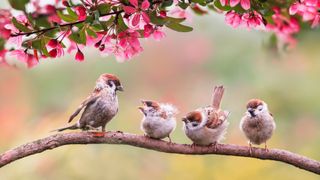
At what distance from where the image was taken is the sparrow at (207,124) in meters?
3.04

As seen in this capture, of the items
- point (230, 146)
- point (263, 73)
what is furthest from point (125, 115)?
point (230, 146)

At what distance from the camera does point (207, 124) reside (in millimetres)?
3234

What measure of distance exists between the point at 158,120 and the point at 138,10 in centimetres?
89

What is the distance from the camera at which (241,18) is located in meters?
2.54

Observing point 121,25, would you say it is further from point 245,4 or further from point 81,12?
point 245,4

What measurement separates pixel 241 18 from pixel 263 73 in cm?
490

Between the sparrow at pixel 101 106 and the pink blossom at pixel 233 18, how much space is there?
0.71 m

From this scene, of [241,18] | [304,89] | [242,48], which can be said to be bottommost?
[241,18]

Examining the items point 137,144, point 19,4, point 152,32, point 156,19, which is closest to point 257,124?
point 137,144

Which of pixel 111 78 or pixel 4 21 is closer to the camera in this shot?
pixel 4 21

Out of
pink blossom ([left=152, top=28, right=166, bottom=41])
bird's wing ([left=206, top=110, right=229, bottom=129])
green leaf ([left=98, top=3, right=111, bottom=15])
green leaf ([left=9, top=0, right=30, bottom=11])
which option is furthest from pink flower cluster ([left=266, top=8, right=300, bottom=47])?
green leaf ([left=9, top=0, right=30, bottom=11])

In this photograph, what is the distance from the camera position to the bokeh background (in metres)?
5.81

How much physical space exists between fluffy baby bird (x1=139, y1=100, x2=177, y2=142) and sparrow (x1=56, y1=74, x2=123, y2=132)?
0.49ft

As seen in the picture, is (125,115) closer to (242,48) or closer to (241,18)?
(242,48)
